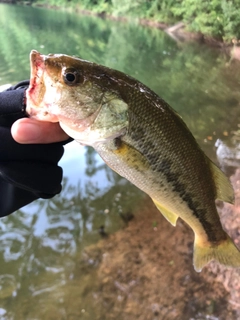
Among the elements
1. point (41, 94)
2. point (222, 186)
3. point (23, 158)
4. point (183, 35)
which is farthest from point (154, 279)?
point (183, 35)

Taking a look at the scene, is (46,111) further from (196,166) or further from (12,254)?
(12,254)

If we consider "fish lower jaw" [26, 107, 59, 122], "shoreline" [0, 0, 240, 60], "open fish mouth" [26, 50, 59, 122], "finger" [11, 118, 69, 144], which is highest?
"open fish mouth" [26, 50, 59, 122]

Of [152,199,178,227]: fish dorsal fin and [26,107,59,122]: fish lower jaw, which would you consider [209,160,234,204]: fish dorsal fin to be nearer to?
[152,199,178,227]: fish dorsal fin

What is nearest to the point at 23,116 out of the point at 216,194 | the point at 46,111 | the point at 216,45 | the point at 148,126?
the point at 46,111

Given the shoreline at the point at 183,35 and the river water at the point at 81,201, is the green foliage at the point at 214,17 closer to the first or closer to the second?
the shoreline at the point at 183,35

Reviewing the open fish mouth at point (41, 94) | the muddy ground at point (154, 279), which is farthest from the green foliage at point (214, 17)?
the open fish mouth at point (41, 94)

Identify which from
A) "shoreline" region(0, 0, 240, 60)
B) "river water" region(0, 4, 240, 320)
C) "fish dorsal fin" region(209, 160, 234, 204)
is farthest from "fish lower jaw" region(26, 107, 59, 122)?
"shoreline" region(0, 0, 240, 60)
